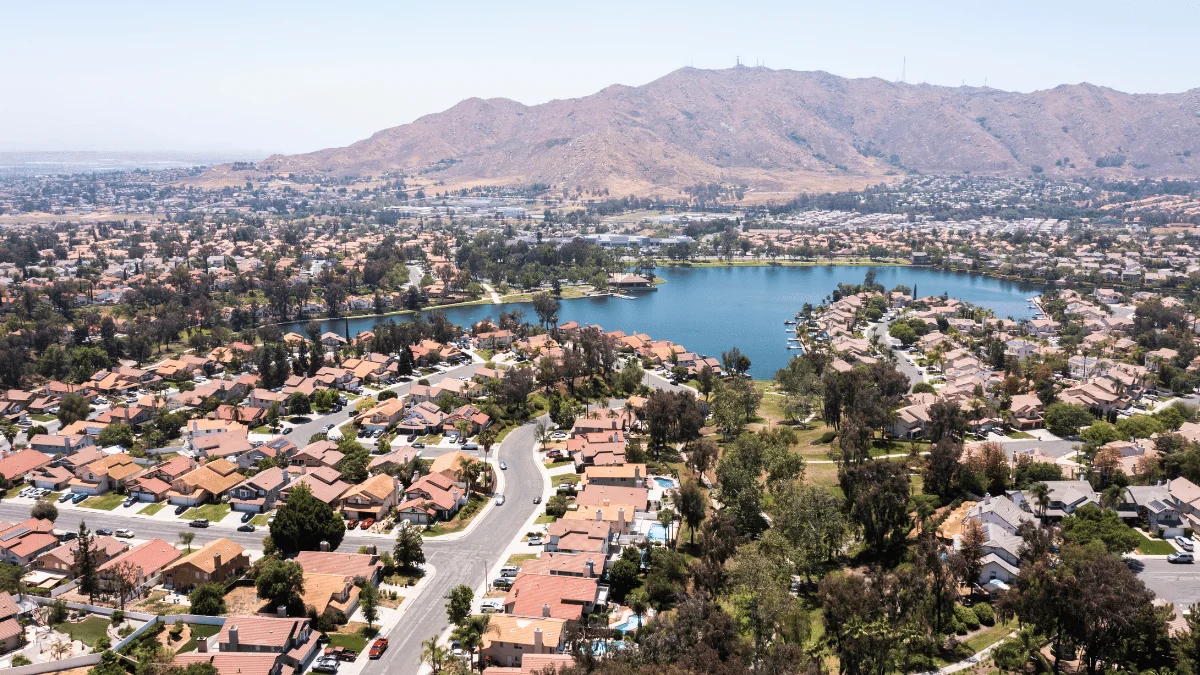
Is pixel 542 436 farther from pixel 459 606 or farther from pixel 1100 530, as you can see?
pixel 1100 530

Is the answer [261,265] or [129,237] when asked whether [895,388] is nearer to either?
[261,265]

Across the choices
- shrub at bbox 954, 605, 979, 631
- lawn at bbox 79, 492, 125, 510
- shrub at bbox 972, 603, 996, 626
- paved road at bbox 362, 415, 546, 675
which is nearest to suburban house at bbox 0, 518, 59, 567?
lawn at bbox 79, 492, 125, 510

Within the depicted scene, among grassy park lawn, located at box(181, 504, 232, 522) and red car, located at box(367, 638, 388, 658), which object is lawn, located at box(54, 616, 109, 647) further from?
grassy park lawn, located at box(181, 504, 232, 522)

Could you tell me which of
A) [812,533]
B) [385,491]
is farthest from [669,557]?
[385,491]

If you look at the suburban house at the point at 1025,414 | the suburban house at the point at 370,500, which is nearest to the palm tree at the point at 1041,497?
the suburban house at the point at 1025,414

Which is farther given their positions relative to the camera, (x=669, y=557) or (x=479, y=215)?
(x=479, y=215)

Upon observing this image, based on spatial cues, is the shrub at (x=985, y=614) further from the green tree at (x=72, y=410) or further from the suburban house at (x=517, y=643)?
the green tree at (x=72, y=410)

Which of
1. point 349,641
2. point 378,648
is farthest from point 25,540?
point 378,648
